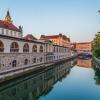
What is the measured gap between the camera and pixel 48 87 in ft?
104

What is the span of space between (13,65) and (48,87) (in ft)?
27.7

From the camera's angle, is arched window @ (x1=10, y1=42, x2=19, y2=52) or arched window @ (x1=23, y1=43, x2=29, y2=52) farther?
arched window @ (x1=23, y1=43, x2=29, y2=52)

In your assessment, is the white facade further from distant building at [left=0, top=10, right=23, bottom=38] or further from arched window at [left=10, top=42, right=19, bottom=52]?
distant building at [left=0, top=10, right=23, bottom=38]

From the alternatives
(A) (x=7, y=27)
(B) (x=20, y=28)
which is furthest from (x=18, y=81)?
(B) (x=20, y=28)

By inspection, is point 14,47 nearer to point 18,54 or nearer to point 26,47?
point 18,54

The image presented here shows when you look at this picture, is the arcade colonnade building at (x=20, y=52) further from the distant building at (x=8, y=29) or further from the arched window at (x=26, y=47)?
the distant building at (x=8, y=29)

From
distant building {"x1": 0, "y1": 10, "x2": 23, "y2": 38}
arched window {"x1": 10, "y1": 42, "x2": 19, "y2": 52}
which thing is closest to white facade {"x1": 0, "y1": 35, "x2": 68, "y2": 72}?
arched window {"x1": 10, "y1": 42, "x2": 19, "y2": 52}

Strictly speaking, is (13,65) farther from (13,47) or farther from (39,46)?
(39,46)

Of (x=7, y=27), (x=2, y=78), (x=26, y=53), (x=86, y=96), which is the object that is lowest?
(x=86, y=96)

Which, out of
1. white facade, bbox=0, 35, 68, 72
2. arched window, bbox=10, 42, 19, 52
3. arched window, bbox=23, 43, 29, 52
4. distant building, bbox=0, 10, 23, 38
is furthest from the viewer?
distant building, bbox=0, 10, 23, 38

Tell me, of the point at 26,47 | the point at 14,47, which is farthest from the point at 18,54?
the point at 26,47

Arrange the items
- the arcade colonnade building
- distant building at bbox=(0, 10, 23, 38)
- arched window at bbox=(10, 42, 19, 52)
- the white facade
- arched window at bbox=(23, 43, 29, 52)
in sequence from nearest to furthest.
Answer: the white facade → the arcade colonnade building → arched window at bbox=(10, 42, 19, 52) → arched window at bbox=(23, 43, 29, 52) → distant building at bbox=(0, 10, 23, 38)

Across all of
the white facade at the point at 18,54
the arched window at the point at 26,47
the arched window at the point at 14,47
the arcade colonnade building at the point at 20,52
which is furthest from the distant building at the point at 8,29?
the arched window at the point at 14,47

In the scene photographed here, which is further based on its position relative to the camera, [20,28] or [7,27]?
[20,28]
